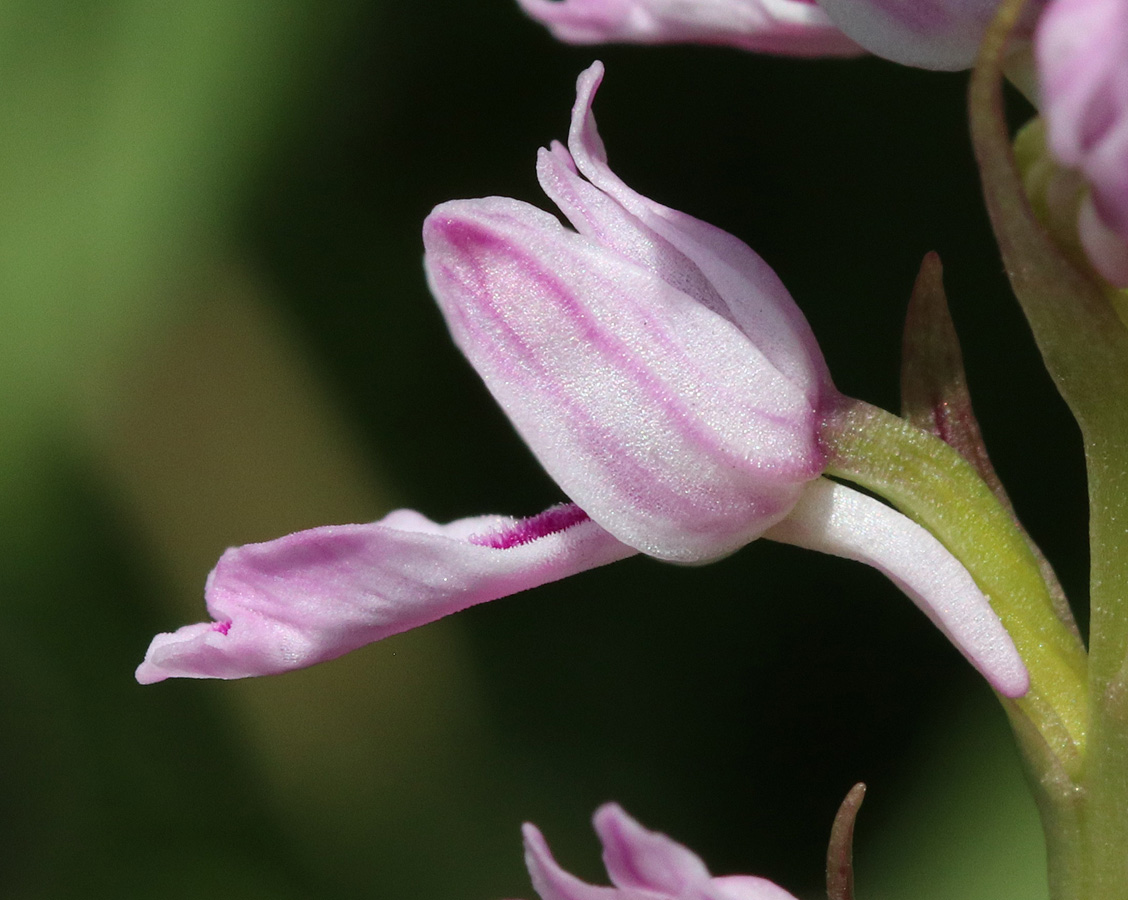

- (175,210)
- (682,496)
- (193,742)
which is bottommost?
(193,742)

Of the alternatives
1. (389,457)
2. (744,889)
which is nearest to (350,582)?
(744,889)

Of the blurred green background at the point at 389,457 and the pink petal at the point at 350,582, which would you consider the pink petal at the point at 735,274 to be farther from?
the blurred green background at the point at 389,457

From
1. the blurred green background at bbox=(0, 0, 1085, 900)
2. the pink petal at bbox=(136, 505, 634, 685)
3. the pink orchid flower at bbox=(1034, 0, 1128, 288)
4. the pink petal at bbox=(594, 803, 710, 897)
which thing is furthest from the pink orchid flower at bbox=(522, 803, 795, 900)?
the blurred green background at bbox=(0, 0, 1085, 900)

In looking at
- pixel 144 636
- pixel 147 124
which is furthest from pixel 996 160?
pixel 144 636

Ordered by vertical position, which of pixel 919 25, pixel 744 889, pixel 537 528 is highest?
pixel 919 25

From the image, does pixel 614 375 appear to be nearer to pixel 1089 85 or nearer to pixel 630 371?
pixel 630 371

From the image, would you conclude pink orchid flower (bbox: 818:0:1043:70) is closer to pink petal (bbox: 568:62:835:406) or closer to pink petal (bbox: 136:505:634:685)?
pink petal (bbox: 568:62:835:406)

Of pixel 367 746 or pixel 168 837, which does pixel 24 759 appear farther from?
pixel 367 746
